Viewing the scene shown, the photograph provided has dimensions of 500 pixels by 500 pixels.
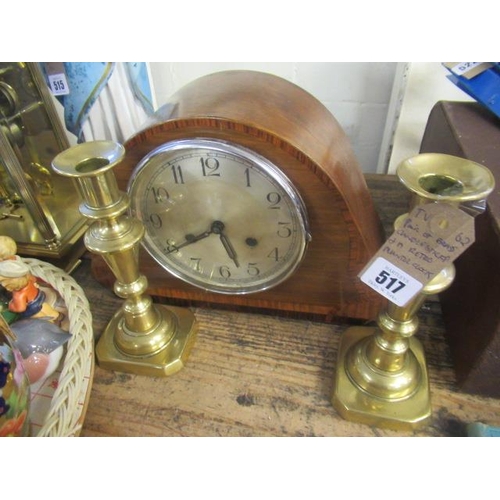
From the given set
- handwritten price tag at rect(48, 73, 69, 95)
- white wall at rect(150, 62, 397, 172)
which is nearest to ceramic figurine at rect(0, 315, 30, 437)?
handwritten price tag at rect(48, 73, 69, 95)

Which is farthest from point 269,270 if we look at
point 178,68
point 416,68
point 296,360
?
point 178,68

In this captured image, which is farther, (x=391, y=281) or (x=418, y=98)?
(x=418, y=98)

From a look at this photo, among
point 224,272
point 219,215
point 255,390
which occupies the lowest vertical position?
point 255,390

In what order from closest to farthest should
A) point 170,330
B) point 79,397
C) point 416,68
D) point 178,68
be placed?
1. point 79,397
2. point 170,330
3. point 416,68
4. point 178,68

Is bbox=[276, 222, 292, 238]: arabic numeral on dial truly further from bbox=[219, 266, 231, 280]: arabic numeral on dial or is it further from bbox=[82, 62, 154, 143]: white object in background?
bbox=[82, 62, 154, 143]: white object in background

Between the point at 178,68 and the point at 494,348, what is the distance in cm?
102

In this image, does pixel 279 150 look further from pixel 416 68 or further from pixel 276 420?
pixel 416 68

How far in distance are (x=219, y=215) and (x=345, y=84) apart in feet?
2.14

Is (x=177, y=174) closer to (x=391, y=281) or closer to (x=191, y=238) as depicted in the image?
(x=191, y=238)

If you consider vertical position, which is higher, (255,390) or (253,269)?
(253,269)

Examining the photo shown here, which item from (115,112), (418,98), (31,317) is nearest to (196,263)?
(31,317)

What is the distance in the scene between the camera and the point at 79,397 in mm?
542

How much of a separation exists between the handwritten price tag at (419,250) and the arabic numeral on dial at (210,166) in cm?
24

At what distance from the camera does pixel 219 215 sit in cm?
59
